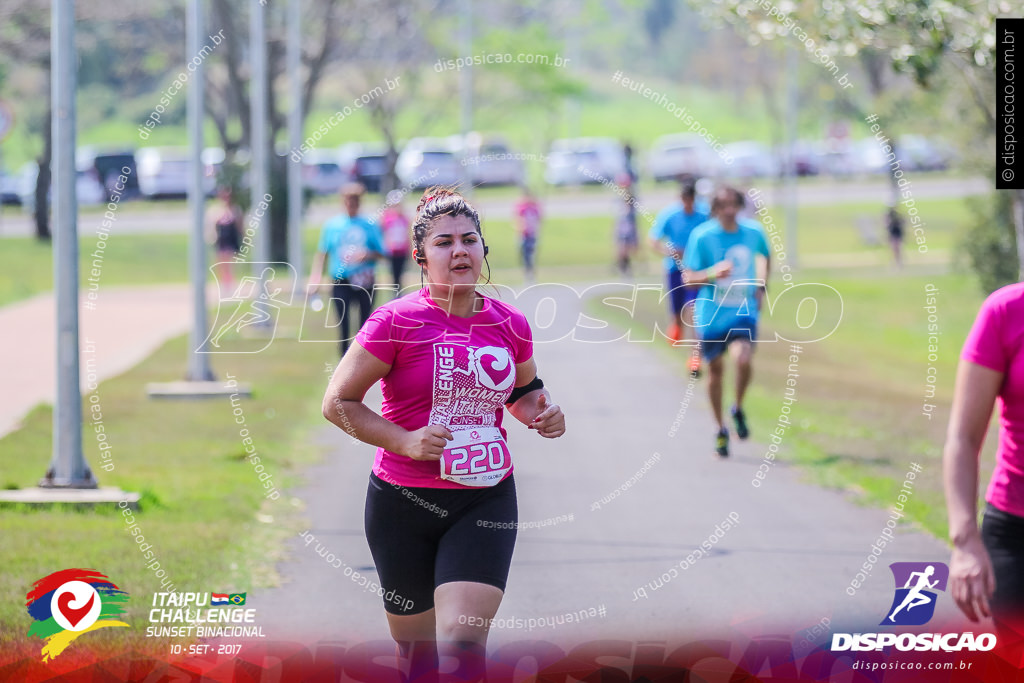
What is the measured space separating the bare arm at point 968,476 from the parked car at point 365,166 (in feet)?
135

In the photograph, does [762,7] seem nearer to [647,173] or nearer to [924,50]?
[924,50]

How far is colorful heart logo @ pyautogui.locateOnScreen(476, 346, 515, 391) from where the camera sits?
450 centimetres

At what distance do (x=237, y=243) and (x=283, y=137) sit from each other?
34529 millimetres

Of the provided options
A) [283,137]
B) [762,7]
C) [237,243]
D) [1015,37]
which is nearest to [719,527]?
[1015,37]

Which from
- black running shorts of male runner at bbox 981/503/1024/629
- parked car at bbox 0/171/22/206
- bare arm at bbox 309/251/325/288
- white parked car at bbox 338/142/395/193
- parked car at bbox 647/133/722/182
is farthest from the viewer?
parked car at bbox 647/133/722/182

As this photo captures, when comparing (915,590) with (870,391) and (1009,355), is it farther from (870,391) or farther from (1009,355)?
(870,391)

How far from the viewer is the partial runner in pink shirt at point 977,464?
386cm

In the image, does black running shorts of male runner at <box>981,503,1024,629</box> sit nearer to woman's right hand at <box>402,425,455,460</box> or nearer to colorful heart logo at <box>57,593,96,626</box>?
woman's right hand at <box>402,425,455,460</box>

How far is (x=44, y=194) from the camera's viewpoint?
38.5 metres

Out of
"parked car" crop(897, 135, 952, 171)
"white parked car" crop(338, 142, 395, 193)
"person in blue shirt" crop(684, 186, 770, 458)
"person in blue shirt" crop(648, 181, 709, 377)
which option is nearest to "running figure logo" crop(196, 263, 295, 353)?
"person in blue shirt" crop(684, 186, 770, 458)

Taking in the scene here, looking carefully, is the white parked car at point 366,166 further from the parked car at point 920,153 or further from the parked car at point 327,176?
the parked car at point 920,153

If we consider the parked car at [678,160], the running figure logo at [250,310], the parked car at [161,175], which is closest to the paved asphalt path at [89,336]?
the running figure logo at [250,310]

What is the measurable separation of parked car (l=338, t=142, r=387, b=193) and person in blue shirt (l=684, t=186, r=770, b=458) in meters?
34.5

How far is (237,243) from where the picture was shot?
28.9 meters
